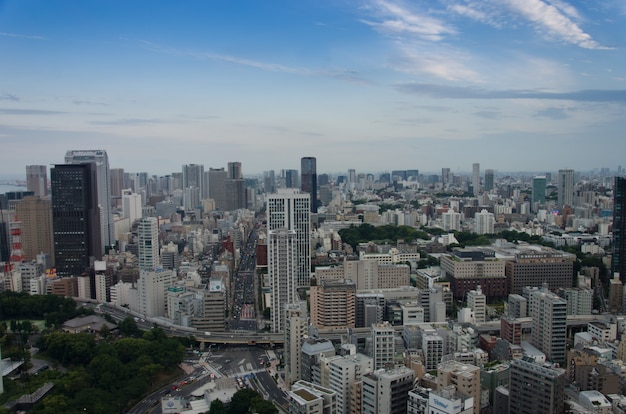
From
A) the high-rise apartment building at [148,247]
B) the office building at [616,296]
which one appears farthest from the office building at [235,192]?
the office building at [616,296]

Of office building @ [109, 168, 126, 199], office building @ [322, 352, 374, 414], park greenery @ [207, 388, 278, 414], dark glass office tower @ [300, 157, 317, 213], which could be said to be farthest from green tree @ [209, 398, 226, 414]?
dark glass office tower @ [300, 157, 317, 213]

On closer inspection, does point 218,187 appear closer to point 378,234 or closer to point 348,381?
point 378,234

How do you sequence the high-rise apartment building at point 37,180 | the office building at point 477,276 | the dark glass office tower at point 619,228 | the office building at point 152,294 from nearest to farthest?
the office building at point 152,294
the high-rise apartment building at point 37,180
the office building at point 477,276
the dark glass office tower at point 619,228

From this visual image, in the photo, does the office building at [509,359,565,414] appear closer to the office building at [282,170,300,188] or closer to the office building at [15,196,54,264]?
the office building at [15,196,54,264]

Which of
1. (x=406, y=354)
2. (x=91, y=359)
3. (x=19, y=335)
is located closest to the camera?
(x=406, y=354)

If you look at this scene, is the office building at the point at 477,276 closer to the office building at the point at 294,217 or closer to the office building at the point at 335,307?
the office building at the point at 335,307

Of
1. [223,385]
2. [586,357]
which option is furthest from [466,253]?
[223,385]

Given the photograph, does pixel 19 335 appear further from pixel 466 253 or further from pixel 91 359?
pixel 466 253

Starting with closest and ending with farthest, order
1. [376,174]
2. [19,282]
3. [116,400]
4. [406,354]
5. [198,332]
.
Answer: [116,400], [406,354], [198,332], [19,282], [376,174]
